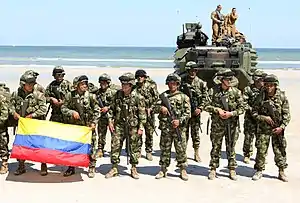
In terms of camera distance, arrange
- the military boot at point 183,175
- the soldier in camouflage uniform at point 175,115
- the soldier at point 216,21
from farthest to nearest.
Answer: the soldier at point 216,21, the military boot at point 183,175, the soldier in camouflage uniform at point 175,115

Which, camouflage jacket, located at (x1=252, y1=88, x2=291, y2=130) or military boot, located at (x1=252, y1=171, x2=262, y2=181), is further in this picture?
military boot, located at (x1=252, y1=171, x2=262, y2=181)

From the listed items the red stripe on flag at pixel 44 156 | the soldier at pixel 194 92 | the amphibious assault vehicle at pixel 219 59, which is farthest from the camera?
the amphibious assault vehicle at pixel 219 59

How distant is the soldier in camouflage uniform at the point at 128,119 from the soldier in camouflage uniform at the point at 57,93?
99cm

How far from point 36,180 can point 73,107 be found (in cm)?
138

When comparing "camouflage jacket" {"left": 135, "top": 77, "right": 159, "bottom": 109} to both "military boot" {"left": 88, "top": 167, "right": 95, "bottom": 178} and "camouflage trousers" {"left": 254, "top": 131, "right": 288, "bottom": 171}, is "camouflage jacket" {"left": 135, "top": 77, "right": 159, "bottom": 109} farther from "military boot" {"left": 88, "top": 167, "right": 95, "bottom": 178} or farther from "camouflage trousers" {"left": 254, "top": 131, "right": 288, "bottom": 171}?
"camouflage trousers" {"left": 254, "top": 131, "right": 288, "bottom": 171}

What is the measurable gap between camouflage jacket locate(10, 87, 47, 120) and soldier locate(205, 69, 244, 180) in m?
2.86

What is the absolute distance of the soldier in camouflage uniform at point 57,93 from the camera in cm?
931

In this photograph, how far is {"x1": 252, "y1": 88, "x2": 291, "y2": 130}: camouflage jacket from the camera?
8.65 metres

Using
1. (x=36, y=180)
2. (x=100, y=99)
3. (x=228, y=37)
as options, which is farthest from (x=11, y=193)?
(x=228, y=37)

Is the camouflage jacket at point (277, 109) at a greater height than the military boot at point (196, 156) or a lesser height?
greater

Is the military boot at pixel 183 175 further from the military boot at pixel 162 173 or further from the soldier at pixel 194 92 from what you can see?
the soldier at pixel 194 92

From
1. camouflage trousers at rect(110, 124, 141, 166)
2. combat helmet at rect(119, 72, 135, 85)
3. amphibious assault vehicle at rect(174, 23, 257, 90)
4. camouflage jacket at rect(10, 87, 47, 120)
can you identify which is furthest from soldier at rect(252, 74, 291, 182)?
amphibious assault vehicle at rect(174, 23, 257, 90)

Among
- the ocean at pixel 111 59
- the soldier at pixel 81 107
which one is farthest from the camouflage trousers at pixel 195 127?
the ocean at pixel 111 59

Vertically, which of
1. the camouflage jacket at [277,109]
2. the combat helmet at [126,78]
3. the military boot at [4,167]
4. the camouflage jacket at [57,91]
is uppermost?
the combat helmet at [126,78]
